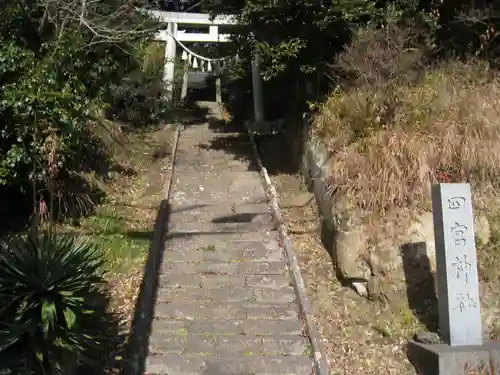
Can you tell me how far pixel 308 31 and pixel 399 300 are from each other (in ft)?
18.8

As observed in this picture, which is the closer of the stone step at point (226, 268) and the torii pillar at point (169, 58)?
the stone step at point (226, 268)

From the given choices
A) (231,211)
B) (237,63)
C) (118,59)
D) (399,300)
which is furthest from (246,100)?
(399,300)

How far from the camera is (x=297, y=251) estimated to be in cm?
1009

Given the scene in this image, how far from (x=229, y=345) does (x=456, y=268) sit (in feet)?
10.1

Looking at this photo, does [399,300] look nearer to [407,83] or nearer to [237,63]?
[407,83]

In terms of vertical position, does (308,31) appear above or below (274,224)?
above

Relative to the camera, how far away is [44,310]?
19.9ft

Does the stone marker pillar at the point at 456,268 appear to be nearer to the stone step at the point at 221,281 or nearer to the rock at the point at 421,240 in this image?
the rock at the point at 421,240

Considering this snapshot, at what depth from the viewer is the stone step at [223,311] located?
332 inches

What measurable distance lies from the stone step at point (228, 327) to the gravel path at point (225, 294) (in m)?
0.01

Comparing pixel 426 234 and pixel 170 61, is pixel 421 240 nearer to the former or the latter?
pixel 426 234

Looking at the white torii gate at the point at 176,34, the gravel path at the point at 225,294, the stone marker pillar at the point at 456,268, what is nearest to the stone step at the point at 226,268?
the gravel path at the point at 225,294

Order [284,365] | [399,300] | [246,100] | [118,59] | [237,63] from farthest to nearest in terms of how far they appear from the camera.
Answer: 1. [246,100]
2. [237,63]
3. [118,59]
4. [399,300]
5. [284,365]

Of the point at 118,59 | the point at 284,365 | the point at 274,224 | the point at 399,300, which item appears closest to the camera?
the point at 284,365
